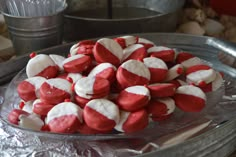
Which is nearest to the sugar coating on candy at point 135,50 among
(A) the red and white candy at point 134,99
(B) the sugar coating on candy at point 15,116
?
(A) the red and white candy at point 134,99

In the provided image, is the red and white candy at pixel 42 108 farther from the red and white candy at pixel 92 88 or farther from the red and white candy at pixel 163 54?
the red and white candy at pixel 163 54

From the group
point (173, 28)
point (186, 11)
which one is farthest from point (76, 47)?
point (186, 11)

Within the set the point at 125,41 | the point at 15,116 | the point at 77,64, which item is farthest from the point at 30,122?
the point at 125,41

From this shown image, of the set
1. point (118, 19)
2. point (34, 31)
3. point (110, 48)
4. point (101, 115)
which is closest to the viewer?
point (101, 115)

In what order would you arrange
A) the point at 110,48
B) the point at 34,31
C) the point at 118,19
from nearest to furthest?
the point at 110,48, the point at 34,31, the point at 118,19

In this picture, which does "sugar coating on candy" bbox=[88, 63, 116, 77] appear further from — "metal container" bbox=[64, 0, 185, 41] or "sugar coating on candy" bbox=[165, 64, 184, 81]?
"metal container" bbox=[64, 0, 185, 41]

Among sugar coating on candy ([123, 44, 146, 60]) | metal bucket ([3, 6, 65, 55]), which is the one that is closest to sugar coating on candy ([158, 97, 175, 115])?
sugar coating on candy ([123, 44, 146, 60])

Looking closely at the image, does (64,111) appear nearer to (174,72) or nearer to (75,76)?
(75,76)
